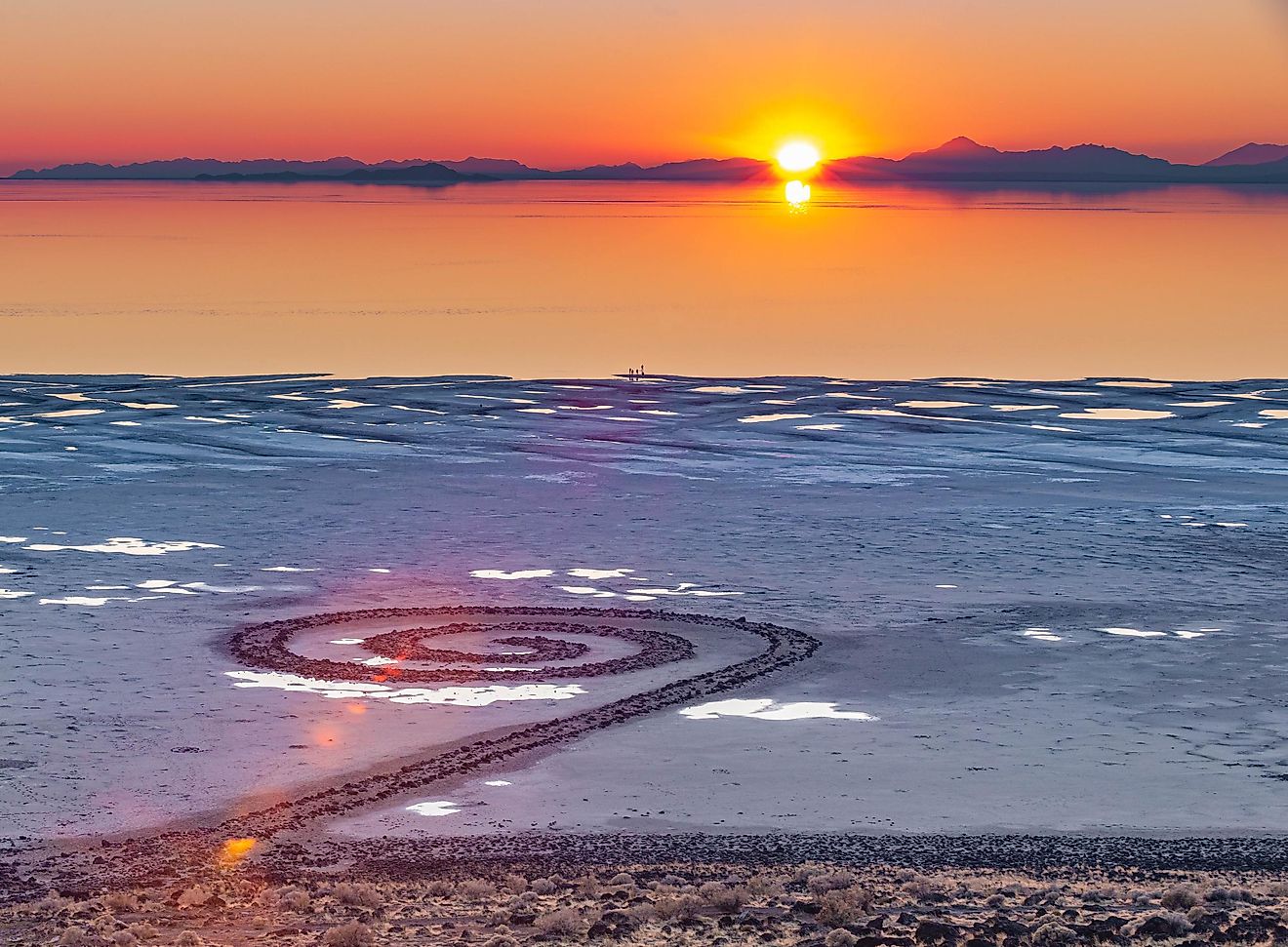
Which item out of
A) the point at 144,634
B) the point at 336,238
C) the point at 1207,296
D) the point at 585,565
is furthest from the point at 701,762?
the point at 336,238

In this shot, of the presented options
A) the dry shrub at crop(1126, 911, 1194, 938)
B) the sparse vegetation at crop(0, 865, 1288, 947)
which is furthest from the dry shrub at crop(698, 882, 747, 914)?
the dry shrub at crop(1126, 911, 1194, 938)

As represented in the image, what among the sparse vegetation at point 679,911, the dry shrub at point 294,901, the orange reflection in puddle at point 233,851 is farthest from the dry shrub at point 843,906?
the orange reflection in puddle at point 233,851

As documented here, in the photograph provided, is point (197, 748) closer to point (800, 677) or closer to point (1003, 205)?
point (800, 677)

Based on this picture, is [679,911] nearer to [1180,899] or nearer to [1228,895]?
[1180,899]

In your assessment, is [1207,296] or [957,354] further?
[1207,296]

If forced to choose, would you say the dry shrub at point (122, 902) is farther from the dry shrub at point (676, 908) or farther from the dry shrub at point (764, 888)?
the dry shrub at point (764, 888)

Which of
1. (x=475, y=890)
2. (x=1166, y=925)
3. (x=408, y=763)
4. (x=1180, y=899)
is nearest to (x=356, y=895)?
(x=475, y=890)
